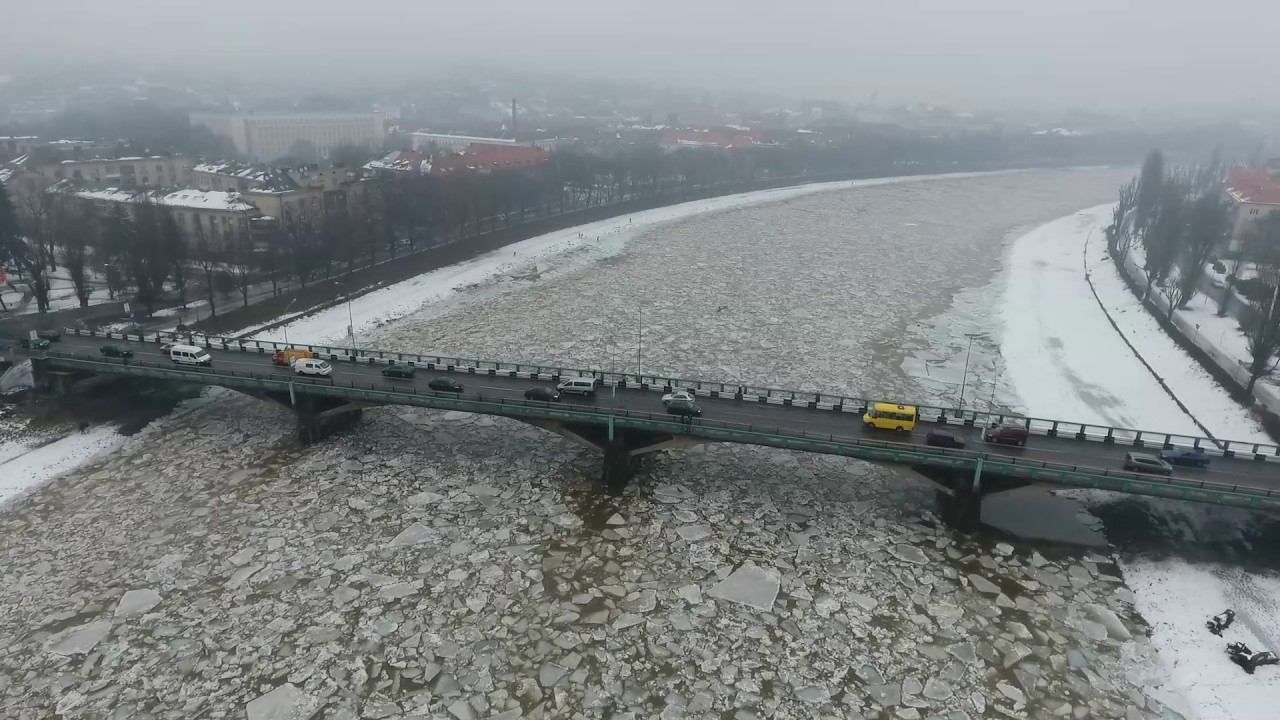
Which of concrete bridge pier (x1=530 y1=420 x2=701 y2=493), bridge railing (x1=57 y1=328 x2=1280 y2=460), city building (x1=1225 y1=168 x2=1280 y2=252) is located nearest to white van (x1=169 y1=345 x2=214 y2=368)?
bridge railing (x1=57 y1=328 x2=1280 y2=460)

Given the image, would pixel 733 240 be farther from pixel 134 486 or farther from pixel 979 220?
pixel 134 486

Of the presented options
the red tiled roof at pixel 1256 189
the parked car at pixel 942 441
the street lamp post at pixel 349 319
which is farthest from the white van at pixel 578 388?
the red tiled roof at pixel 1256 189

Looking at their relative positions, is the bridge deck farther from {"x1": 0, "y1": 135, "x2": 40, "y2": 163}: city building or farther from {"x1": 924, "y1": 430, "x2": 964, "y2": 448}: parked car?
{"x1": 0, "y1": 135, "x2": 40, "y2": 163}: city building

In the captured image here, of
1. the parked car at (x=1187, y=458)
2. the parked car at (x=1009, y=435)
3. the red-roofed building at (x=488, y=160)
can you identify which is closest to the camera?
the parked car at (x=1187, y=458)

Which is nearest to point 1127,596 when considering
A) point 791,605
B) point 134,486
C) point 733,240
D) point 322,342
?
point 791,605

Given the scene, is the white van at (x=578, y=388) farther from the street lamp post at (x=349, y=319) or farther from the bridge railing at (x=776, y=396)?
the street lamp post at (x=349, y=319)

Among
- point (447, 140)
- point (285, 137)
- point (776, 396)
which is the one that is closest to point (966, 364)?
point (776, 396)

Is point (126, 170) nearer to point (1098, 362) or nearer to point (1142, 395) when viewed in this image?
point (1098, 362)
